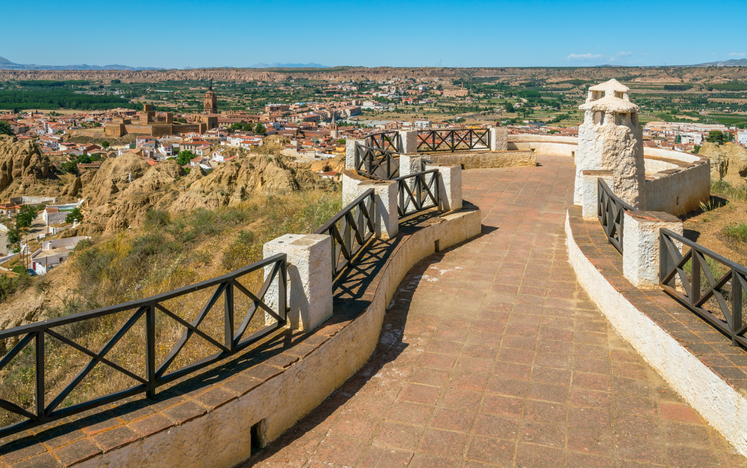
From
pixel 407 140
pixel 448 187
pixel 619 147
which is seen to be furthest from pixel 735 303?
pixel 407 140

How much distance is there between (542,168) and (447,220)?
7660 millimetres

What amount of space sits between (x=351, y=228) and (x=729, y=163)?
18.5m

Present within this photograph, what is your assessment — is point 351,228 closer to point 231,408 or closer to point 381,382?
point 381,382

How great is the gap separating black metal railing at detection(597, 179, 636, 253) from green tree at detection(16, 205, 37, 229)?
45969mm

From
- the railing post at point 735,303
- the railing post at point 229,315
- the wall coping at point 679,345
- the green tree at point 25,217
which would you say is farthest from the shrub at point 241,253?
the green tree at point 25,217

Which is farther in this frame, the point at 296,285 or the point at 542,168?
the point at 542,168

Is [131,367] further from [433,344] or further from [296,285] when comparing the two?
[433,344]

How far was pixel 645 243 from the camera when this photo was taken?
5168mm

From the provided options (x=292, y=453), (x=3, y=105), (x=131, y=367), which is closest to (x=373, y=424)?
(x=292, y=453)

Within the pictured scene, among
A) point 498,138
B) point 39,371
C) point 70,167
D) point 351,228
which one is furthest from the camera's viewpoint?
point 70,167

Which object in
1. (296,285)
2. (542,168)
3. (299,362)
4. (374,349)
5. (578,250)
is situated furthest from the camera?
(542,168)

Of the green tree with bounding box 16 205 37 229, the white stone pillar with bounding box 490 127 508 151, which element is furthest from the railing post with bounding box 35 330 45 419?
the green tree with bounding box 16 205 37 229

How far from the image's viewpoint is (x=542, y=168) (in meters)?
14.7

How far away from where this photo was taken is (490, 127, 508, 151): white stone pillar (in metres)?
15.2
